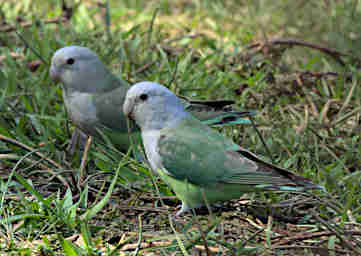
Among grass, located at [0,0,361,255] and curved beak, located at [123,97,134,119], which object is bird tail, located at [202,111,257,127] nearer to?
grass, located at [0,0,361,255]

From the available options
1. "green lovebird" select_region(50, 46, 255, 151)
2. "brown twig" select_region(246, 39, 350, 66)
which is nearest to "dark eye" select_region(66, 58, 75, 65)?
"green lovebird" select_region(50, 46, 255, 151)

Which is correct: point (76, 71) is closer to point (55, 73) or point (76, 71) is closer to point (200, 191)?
point (55, 73)

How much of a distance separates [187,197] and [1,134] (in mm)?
1262

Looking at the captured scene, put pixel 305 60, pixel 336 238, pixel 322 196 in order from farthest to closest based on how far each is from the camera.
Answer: pixel 305 60, pixel 322 196, pixel 336 238

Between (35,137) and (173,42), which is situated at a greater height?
(173,42)

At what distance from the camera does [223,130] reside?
3.32 meters

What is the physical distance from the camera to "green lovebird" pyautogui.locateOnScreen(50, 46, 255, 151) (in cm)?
300

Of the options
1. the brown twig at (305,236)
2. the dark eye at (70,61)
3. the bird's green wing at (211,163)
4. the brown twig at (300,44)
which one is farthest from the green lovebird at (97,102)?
the brown twig at (300,44)

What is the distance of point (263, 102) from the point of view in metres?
3.66

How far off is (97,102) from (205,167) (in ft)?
3.59

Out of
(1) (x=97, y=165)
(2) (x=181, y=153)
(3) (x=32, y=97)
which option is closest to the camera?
(2) (x=181, y=153)

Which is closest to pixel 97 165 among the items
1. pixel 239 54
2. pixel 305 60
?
pixel 239 54

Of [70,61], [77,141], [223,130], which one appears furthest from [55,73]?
[223,130]

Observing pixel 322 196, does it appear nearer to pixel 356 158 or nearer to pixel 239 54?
pixel 356 158
